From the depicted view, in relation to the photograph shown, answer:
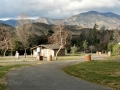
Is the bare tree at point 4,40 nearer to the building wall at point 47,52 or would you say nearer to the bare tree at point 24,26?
the bare tree at point 24,26

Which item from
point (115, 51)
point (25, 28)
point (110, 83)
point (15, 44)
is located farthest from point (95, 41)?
point (110, 83)

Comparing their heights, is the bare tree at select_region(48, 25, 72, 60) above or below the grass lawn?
above

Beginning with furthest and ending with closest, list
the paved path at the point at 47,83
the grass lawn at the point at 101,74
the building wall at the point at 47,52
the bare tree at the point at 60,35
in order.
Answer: the building wall at the point at 47,52
the bare tree at the point at 60,35
the grass lawn at the point at 101,74
the paved path at the point at 47,83

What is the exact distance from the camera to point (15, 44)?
73250mm

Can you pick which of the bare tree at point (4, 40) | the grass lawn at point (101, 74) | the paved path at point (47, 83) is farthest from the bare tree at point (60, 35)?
the paved path at point (47, 83)

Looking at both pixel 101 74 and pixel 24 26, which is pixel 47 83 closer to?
pixel 101 74

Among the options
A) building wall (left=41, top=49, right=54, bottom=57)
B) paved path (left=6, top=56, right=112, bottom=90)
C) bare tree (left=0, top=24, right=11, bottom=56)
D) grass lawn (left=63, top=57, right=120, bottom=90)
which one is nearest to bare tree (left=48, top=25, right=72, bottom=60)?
building wall (left=41, top=49, right=54, bottom=57)

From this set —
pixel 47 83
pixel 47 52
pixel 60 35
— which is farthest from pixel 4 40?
pixel 47 83

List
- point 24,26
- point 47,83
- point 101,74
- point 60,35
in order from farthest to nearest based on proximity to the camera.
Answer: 1. point 24,26
2. point 60,35
3. point 101,74
4. point 47,83

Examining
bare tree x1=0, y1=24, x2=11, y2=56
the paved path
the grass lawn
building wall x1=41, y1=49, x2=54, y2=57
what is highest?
bare tree x1=0, y1=24, x2=11, y2=56

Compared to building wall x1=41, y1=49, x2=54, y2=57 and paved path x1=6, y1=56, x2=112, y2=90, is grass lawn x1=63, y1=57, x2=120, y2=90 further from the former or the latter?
building wall x1=41, y1=49, x2=54, y2=57

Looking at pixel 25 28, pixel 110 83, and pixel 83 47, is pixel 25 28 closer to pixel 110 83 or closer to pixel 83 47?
pixel 83 47

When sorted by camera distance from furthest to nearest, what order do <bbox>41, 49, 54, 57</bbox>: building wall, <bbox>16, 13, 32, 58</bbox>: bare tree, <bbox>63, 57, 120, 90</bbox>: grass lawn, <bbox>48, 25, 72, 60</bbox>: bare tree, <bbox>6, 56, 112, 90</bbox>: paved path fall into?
<bbox>41, 49, 54, 57</bbox>: building wall, <bbox>16, 13, 32, 58</bbox>: bare tree, <bbox>48, 25, 72, 60</bbox>: bare tree, <bbox>63, 57, 120, 90</bbox>: grass lawn, <bbox>6, 56, 112, 90</bbox>: paved path

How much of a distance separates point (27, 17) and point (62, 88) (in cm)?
5416
